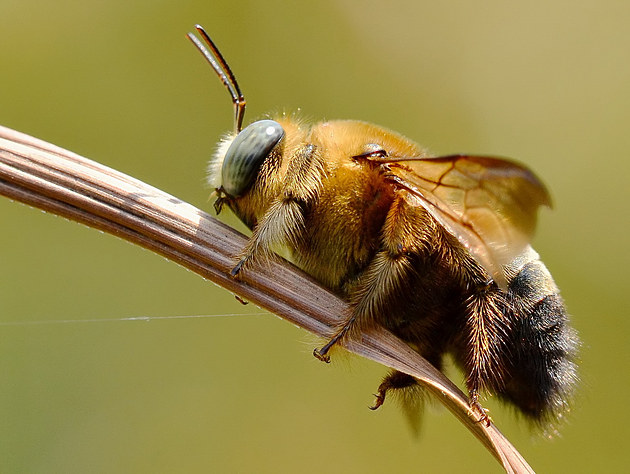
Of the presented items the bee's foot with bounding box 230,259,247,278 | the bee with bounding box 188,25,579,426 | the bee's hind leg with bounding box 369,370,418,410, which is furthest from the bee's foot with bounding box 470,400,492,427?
the bee's foot with bounding box 230,259,247,278

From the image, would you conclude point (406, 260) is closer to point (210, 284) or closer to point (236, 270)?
point (236, 270)

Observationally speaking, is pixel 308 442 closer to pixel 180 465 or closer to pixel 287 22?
pixel 180 465

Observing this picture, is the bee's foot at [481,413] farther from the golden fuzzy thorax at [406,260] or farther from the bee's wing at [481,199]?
the bee's wing at [481,199]

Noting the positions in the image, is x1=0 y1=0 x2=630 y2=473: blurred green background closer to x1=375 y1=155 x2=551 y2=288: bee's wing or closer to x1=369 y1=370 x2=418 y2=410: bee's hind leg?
Answer: x1=369 y1=370 x2=418 y2=410: bee's hind leg

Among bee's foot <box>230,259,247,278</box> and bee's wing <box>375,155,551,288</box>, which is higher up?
bee's wing <box>375,155,551,288</box>

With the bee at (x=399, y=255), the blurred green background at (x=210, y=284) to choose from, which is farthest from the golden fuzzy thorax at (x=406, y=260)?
the blurred green background at (x=210, y=284)

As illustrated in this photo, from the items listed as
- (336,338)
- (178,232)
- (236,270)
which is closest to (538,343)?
(336,338)

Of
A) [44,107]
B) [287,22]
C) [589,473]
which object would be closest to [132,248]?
[44,107]
